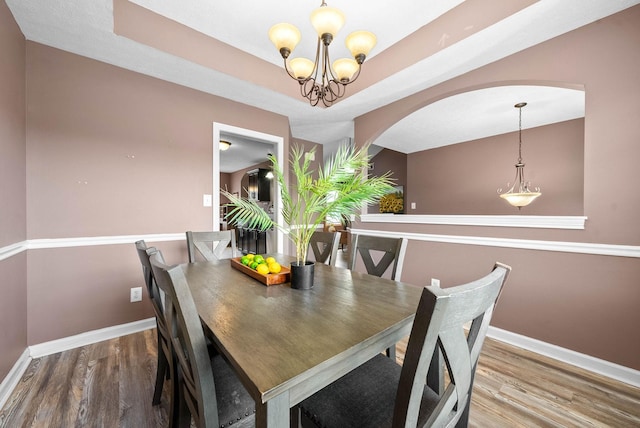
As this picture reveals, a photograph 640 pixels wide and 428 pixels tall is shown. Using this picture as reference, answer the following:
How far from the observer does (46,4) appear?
63.2 inches

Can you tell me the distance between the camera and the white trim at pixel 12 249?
1490 mm

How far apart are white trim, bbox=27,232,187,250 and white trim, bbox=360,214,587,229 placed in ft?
7.91

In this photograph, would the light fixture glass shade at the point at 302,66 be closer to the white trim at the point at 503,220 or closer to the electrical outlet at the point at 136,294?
the white trim at the point at 503,220

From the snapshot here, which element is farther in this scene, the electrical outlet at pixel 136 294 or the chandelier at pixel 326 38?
the electrical outlet at pixel 136 294

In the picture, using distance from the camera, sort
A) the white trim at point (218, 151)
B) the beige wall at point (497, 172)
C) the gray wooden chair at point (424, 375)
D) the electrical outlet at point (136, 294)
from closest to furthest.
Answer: the gray wooden chair at point (424, 375)
the electrical outlet at point (136, 294)
the white trim at point (218, 151)
the beige wall at point (497, 172)

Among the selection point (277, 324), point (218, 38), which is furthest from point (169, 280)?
point (218, 38)

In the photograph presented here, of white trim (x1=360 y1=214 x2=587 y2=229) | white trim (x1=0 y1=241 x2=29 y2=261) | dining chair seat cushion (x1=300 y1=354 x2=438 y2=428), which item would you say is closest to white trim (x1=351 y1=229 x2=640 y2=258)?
white trim (x1=360 y1=214 x2=587 y2=229)

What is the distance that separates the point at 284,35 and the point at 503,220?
7.19ft

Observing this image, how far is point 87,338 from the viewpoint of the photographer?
6.84ft

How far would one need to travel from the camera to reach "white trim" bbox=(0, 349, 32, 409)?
4.86 feet

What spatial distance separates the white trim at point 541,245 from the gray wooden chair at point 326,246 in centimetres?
124

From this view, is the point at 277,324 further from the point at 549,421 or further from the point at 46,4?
the point at 46,4

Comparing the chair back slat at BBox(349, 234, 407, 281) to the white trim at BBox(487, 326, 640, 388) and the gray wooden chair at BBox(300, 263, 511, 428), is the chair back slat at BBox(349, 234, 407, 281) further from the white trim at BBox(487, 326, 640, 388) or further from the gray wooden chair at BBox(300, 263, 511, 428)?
the white trim at BBox(487, 326, 640, 388)

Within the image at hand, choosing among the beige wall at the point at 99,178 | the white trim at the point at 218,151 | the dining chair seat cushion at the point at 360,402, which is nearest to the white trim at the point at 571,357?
the dining chair seat cushion at the point at 360,402
